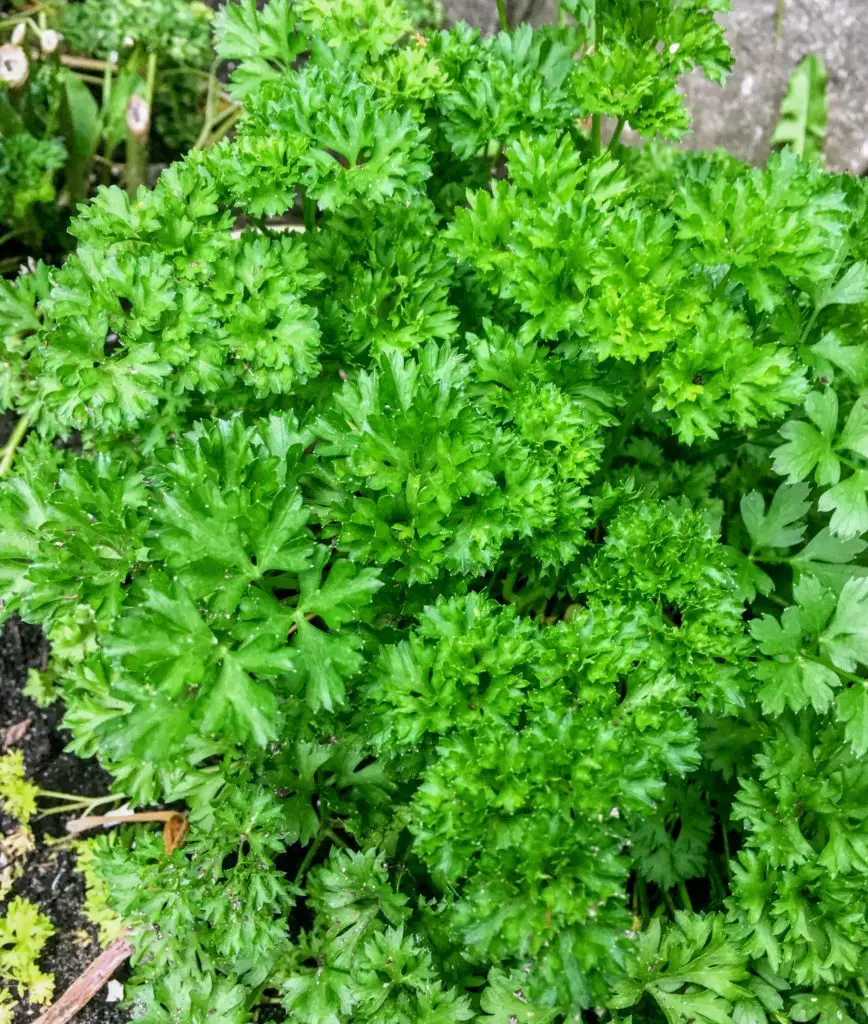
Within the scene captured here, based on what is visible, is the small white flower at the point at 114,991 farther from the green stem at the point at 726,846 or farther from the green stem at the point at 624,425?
the green stem at the point at 624,425

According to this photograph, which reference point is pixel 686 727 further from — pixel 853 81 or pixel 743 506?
pixel 853 81

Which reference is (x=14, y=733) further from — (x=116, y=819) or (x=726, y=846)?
(x=726, y=846)

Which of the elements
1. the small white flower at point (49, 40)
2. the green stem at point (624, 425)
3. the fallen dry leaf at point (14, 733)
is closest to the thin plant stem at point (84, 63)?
the small white flower at point (49, 40)

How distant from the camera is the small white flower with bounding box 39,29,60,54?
8.63ft

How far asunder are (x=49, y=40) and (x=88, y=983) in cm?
272

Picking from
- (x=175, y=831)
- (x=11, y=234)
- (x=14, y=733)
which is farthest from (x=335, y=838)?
(x=11, y=234)

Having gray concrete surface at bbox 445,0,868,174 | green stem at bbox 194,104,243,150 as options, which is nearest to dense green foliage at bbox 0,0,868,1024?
green stem at bbox 194,104,243,150

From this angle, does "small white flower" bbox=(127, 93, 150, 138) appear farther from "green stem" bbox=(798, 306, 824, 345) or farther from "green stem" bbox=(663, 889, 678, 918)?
"green stem" bbox=(663, 889, 678, 918)

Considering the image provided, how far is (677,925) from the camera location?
5.49 ft

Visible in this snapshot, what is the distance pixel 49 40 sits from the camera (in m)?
2.64

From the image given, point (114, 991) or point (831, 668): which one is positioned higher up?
point (831, 668)

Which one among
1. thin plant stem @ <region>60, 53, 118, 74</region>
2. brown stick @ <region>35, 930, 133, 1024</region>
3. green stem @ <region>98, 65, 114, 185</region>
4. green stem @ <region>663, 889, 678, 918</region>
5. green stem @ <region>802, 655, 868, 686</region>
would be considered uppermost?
thin plant stem @ <region>60, 53, 118, 74</region>

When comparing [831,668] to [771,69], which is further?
[771,69]

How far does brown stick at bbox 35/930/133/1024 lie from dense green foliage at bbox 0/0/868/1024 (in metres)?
0.30
